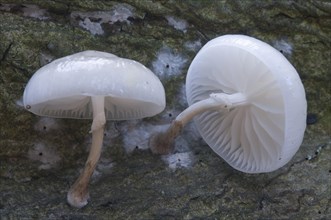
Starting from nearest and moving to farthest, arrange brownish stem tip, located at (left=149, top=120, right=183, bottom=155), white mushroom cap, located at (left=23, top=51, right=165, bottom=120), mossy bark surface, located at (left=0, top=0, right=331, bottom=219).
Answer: white mushroom cap, located at (left=23, top=51, right=165, bottom=120) → mossy bark surface, located at (left=0, top=0, right=331, bottom=219) → brownish stem tip, located at (left=149, top=120, right=183, bottom=155)

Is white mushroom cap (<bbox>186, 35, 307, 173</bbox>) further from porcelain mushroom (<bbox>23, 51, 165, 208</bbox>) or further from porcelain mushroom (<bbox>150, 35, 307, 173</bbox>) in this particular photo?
porcelain mushroom (<bbox>23, 51, 165, 208</bbox>)

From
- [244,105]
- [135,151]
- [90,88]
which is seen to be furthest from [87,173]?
[244,105]

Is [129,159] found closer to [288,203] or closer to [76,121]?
[76,121]

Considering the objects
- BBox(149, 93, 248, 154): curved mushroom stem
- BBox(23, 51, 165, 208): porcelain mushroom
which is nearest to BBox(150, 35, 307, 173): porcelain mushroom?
BBox(149, 93, 248, 154): curved mushroom stem

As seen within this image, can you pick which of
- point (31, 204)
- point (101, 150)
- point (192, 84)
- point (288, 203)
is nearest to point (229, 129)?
point (192, 84)

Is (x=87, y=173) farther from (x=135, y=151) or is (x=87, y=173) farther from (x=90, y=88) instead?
(x=90, y=88)

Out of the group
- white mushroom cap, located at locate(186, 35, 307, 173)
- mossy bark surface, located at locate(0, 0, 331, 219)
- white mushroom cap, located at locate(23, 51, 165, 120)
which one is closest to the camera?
white mushroom cap, located at locate(23, 51, 165, 120)

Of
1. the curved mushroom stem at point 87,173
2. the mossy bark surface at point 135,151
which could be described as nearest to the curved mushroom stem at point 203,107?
the mossy bark surface at point 135,151
